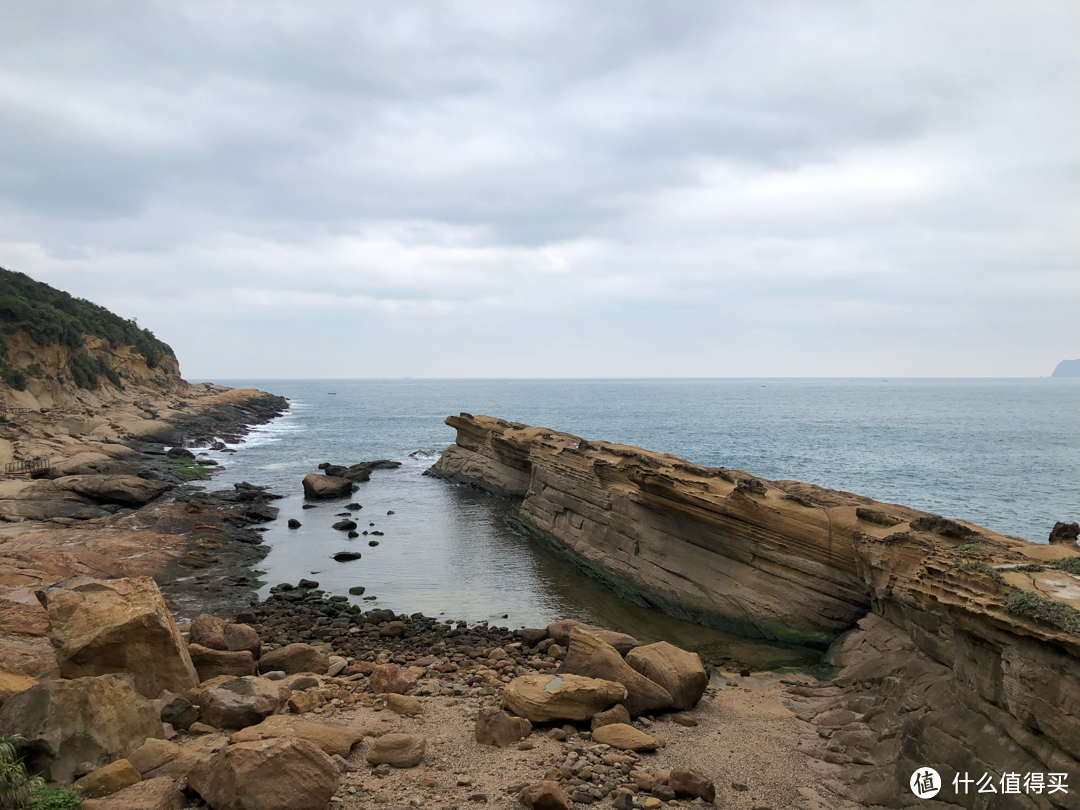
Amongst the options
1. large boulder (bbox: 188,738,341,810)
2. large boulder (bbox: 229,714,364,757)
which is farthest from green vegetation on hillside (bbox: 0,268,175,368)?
large boulder (bbox: 188,738,341,810)

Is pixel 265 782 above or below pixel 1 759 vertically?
below

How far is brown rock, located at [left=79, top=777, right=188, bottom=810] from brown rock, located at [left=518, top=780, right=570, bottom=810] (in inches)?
150

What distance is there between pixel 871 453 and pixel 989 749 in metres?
57.9

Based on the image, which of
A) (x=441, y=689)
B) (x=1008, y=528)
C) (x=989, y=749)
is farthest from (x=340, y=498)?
(x=1008, y=528)

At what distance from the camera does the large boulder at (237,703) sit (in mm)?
8656

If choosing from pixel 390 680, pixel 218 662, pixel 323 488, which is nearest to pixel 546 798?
pixel 390 680

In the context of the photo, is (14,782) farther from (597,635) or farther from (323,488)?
(323,488)

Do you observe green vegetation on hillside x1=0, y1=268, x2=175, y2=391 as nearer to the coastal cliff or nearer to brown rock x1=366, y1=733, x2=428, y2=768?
the coastal cliff

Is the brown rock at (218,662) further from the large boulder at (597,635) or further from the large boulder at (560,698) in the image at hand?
the large boulder at (597,635)

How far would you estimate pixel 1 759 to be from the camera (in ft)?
19.7

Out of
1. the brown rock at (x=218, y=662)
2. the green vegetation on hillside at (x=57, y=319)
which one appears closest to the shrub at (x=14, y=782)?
the brown rock at (x=218, y=662)

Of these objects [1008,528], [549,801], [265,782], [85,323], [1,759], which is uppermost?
[85,323]

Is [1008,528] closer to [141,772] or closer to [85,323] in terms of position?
[141,772]

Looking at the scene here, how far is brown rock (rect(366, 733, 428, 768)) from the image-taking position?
805 centimetres
